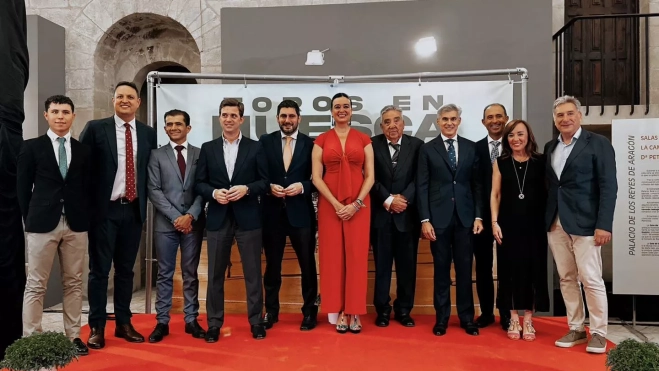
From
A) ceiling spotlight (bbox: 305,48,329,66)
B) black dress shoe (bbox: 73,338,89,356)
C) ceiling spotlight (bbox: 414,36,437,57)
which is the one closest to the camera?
black dress shoe (bbox: 73,338,89,356)

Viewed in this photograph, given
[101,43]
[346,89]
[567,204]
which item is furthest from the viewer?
[101,43]

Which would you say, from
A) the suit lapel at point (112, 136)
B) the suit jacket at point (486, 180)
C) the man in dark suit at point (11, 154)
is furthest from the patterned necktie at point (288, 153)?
the man in dark suit at point (11, 154)

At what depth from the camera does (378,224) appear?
3.76m

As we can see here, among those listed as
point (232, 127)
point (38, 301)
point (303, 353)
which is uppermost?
point (232, 127)

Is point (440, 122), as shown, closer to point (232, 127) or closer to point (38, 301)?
point (232, 127)

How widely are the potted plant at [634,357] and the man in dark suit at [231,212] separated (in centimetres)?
219

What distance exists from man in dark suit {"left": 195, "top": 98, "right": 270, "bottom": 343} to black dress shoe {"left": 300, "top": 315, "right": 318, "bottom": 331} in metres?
0.33

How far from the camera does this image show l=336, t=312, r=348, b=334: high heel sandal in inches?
141

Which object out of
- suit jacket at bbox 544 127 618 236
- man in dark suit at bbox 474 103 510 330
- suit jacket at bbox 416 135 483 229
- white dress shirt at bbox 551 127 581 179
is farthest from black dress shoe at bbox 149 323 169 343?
white dress shirt at bbox 551 127 581 179

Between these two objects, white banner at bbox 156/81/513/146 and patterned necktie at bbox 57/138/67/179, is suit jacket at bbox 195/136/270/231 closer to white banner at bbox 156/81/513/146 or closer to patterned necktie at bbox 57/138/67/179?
patterned necktie at bbox 57/138/67/179

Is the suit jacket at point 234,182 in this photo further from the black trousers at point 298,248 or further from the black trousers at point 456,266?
the black trousers at point 456,266

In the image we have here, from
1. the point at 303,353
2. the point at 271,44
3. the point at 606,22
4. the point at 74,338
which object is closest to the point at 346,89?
the point at 271,44

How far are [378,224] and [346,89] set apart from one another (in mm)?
1600

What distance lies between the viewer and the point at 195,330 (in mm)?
3518
